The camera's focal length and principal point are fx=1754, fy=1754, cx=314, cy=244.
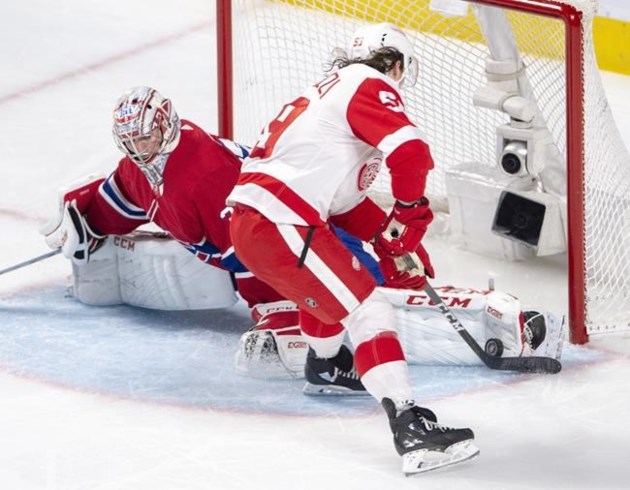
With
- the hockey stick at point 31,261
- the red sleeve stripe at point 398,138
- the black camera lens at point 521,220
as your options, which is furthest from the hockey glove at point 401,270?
the hockey stick at point 31,261

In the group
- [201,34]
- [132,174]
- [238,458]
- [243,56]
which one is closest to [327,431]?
[238,458]

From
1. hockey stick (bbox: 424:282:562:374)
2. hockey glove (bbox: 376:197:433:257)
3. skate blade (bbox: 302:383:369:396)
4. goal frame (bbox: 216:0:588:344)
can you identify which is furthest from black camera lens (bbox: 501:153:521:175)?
hockey glove (bbox: 376:197:433:257)

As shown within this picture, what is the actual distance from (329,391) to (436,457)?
0.48 metres

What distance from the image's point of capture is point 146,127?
13.6 feet

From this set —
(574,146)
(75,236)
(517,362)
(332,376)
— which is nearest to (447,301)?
(517,362)

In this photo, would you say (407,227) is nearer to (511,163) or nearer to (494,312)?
(494,312)

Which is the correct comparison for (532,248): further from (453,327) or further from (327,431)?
(327,431)

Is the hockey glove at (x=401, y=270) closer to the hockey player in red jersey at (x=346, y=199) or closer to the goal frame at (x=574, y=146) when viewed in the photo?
the hockey player in red jersey at (x=346, y=199)

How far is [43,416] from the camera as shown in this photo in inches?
153

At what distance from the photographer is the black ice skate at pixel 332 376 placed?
3967 mm

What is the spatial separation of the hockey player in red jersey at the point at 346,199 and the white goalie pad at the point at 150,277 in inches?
28.4

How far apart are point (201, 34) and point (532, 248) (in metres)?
2.37

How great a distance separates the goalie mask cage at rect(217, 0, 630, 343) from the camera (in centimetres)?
414

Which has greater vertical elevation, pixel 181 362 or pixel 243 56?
pixel 243 56
